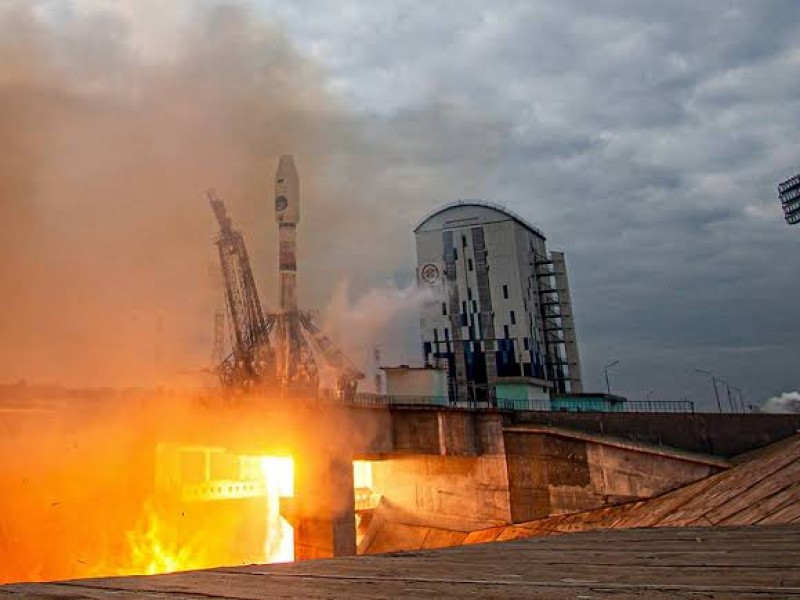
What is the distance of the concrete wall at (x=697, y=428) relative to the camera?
30.5m

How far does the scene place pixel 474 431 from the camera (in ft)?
119

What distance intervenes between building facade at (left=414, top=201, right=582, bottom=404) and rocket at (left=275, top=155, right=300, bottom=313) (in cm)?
2676

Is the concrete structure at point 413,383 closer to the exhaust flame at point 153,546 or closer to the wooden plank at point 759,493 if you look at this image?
the exhaust flame at point 153,546

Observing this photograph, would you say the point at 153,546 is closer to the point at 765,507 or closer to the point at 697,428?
the point at 697,428

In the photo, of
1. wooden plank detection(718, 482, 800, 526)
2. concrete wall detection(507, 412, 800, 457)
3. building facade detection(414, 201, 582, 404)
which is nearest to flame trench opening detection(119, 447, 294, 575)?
concrete wall detection(507, 412, 800, 457)

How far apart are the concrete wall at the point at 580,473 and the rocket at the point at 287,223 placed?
27.7 m

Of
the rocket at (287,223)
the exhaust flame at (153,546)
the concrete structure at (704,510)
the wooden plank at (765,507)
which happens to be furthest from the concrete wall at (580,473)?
the rocket at (287,223)

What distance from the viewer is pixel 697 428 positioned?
105ft

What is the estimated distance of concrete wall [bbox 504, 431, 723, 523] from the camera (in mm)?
29781

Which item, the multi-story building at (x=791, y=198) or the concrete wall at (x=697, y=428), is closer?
the concrete wall at (x=697, y=428)

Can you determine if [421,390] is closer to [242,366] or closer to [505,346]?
[242,366]

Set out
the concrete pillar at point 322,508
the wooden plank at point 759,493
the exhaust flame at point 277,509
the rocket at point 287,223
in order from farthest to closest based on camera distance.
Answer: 1. the rocket at point 287,223
2. the exhaust flame at point 277,509
3. the concrete pillar at point 322,508
4. the wooden plank at point 759,493

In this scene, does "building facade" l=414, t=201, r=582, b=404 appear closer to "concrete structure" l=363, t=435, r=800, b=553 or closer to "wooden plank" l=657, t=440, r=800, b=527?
"concrete structure" l=363, t=435, r=800, b=553

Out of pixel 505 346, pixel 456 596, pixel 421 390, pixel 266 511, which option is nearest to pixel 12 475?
pixel 266 511
